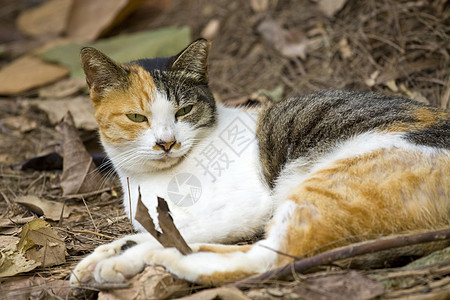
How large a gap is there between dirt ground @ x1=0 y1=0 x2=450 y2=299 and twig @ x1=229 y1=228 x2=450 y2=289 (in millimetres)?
56

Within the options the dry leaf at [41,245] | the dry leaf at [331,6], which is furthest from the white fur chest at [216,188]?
the dry leaf at [331,6]

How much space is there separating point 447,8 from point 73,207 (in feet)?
13.6

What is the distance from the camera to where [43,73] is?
20.3 feet

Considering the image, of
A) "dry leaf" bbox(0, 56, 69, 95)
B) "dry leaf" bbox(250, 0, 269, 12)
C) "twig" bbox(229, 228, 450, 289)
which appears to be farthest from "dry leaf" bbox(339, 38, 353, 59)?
"dry leaf" bbox(0, 56, 69, 95)

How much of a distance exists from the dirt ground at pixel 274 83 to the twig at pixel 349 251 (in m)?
0.06

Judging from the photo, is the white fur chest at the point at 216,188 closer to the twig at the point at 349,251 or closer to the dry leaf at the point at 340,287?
the twig at the point at 349,251

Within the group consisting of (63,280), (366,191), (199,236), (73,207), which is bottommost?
(73,207)

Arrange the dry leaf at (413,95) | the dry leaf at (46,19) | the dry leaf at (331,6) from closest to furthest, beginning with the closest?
the dry leaf at (413,95)
the dry leaf at (331,6)
the dry leaf at (46,19)

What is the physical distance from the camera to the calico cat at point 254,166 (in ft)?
8.03

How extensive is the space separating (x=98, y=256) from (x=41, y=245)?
0.55m

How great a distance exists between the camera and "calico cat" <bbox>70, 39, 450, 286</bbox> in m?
2.45

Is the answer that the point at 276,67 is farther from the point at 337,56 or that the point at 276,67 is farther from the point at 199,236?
the point at 199,236

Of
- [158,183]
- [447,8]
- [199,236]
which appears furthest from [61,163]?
[447,8]

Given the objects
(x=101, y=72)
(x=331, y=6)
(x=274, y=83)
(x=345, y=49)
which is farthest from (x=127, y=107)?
(x=331, y=6)
